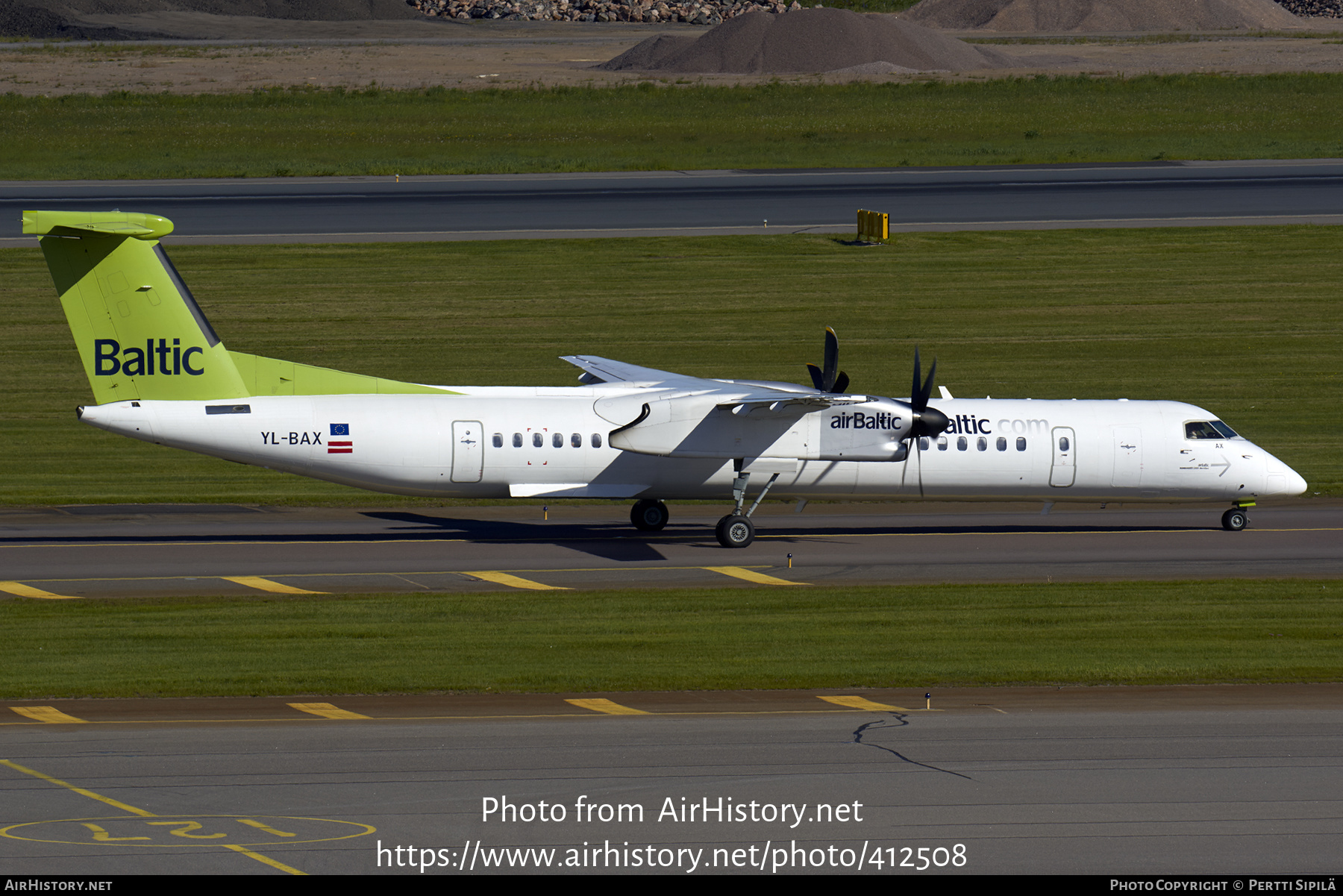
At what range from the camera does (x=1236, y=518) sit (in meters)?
31.3

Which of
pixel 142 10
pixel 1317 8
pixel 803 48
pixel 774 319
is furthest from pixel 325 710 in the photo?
pixel 1317 8

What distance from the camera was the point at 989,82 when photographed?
342 ft

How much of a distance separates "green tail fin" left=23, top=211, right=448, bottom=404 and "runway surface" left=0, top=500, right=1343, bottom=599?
11.1 ft

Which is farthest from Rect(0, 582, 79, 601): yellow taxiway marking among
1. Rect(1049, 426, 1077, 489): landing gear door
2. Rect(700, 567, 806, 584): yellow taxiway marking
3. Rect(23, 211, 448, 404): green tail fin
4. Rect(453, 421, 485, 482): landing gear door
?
Rect(1049, 426, 1077, 489): landing gear door

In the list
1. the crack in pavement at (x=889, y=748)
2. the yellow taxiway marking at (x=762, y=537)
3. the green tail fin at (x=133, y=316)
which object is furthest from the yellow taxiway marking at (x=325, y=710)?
the yellow taxiway marking at (x=762, y=537)

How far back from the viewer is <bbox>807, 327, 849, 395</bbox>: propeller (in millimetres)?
28891

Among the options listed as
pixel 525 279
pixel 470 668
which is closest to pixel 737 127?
pixel 525 279

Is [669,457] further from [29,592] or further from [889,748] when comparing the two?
[889,748]

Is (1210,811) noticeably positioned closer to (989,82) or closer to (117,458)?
(117,458)

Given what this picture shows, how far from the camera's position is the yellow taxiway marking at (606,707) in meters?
19.2

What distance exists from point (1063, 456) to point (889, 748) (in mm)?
13838

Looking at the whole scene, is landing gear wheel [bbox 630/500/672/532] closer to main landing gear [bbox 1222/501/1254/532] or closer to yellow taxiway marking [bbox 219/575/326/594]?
yellow taxiway marking [bbox 219/575/326/594]

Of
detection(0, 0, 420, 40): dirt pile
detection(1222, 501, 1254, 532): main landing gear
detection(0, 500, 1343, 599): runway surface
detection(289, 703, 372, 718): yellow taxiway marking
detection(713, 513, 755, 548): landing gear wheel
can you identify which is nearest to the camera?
detection(289, 703, 372, 718): yellow taxiway marking

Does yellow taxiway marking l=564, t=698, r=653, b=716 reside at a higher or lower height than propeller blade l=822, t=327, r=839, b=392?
lower
